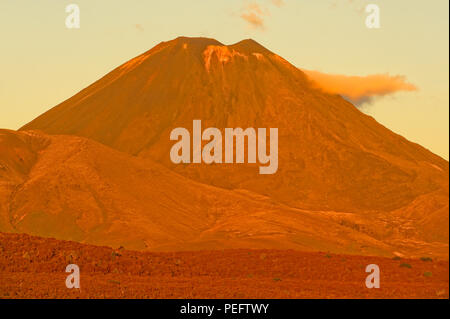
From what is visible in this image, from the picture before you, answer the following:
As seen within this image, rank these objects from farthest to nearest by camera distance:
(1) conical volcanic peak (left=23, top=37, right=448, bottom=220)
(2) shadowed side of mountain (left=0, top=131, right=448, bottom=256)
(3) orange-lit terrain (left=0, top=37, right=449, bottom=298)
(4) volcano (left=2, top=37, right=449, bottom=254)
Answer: (1) conical volcanic peak (left=23, top=37, right=448, bottom=220)
(4) volcano (left=2, top=37, right=449, bottom=254)
(2) shadowed side of mountain (left=0, top=131, right=448, bottom=256)
(3) orange-lit terrain (left=0, top=37, right=449, bottom=298)

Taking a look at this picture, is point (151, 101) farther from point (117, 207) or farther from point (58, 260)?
point (58, 260)

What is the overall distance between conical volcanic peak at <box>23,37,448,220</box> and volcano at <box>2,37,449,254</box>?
0.61 feet

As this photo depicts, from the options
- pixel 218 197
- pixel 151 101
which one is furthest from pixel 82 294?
pixel 151 101

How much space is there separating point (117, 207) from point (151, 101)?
63.2 metres

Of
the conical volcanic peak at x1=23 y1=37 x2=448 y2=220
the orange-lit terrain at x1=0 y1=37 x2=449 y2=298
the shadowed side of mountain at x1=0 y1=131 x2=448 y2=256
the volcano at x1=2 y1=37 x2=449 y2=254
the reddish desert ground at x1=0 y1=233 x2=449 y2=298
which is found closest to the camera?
the reddish desert ground at x1=0 y1=233 x2=449 y2=298

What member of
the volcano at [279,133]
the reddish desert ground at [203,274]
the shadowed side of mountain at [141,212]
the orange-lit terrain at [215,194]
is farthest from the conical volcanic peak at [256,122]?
the reddish desert ground at [203,274]

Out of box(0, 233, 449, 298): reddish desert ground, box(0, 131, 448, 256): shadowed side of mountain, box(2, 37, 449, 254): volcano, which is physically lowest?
box(0, 233, 449, 298): reddish desert ground

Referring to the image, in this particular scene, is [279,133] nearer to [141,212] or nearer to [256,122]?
[256,122]

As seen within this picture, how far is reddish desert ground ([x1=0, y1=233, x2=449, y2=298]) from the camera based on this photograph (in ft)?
89.1

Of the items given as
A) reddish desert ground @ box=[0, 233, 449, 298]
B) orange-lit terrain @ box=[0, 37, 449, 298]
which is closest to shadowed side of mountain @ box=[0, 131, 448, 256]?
orange-lit terrain @ box=[0, 37, 449, 298]

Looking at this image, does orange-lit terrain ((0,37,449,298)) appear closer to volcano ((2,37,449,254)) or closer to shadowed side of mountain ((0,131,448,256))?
shadowed side of mountain ((0,131,448,256))

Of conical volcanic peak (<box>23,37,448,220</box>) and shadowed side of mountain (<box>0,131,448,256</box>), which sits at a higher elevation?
conical volcanic peak (<box>23,37,448,220</box>)

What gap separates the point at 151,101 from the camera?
135000mm

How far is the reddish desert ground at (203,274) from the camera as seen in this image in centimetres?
2717
